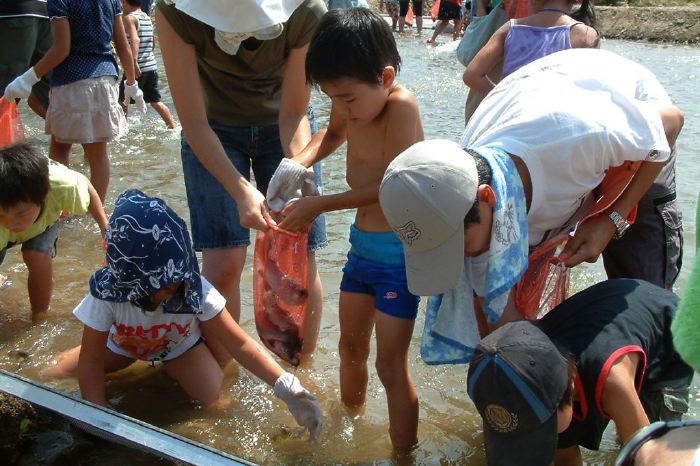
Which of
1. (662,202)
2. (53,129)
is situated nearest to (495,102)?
(662,202)

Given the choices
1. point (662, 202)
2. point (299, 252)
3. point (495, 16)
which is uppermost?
point (495, 16)

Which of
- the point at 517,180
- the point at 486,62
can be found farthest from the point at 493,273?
the point at 486,62

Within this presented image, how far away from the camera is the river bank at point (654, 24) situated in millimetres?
16953

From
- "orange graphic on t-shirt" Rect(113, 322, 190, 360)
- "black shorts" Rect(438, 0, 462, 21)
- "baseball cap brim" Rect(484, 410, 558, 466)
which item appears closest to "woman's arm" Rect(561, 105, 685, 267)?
"baseball cap brim" Rect(484, 410, 558, 466)

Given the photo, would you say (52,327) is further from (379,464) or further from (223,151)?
(379,464)

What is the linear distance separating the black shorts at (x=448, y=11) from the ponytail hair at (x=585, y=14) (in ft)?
41.4

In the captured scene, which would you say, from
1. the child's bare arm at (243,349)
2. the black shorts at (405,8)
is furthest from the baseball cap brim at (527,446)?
the black shorts at (405,8)

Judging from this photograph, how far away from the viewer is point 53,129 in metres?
4.74

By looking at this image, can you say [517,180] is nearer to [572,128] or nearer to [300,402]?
[572,128]

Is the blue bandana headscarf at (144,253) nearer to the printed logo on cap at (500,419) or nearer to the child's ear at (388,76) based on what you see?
the child's ear at (388,76)

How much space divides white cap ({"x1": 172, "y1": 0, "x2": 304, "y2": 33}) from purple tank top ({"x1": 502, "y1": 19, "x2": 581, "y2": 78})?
1120 mm

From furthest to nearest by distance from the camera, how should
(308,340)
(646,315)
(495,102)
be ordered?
1. (308,340)
2. (495,102)
3. (646,315)

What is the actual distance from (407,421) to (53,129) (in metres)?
3.06

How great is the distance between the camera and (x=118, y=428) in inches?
87.7
